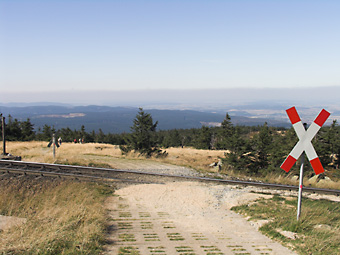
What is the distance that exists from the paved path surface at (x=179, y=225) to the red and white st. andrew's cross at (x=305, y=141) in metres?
2.13

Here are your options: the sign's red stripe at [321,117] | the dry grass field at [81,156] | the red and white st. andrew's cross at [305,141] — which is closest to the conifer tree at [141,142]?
the dry grass field at [81,156]

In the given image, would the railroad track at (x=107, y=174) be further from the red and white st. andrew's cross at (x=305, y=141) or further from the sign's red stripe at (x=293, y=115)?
the sign's red stripe at (x=293, y=115)

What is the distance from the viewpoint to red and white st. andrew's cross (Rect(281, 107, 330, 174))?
688cm

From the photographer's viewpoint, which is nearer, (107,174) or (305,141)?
(305,141)

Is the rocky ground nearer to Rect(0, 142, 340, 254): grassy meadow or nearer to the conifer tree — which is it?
Rect(0, 142, 340, 254): grassy meadow

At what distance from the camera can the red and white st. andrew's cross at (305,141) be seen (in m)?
6.88

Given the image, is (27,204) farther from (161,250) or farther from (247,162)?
(247,162)

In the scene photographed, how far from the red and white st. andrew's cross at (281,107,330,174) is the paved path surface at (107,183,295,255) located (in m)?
2.13

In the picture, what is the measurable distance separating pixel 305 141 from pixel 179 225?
4.13 metres

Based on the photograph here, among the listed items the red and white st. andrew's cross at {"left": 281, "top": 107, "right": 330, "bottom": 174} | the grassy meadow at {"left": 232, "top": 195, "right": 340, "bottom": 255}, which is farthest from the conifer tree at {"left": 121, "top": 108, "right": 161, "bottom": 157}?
the red and white st. andrew's cross at {"left": 281, "top": 107, "right": 330, "bottom": 174}

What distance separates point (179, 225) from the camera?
7.64m

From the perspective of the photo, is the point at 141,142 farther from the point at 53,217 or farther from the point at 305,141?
the point at 305,141

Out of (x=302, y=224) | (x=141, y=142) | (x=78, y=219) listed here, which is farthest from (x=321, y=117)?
(x=141, y=142)

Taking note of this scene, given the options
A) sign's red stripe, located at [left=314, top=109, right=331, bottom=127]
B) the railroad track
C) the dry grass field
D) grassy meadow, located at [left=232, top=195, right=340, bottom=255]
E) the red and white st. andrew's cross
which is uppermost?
sign's red stripe, located at [left=314, top=109, right=331, bottom=127]
